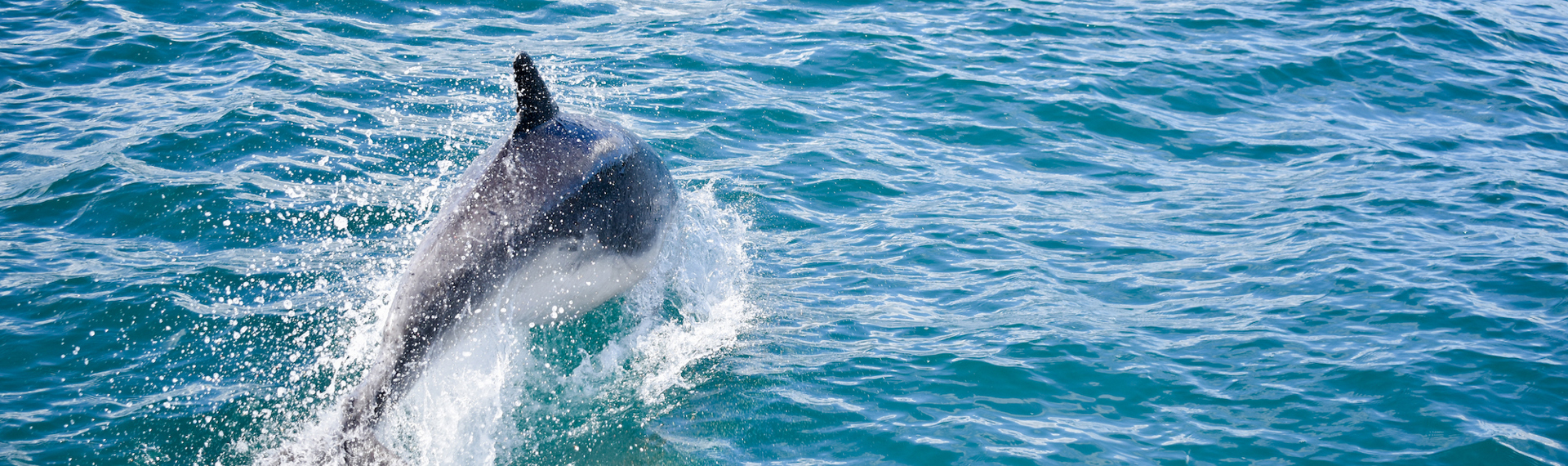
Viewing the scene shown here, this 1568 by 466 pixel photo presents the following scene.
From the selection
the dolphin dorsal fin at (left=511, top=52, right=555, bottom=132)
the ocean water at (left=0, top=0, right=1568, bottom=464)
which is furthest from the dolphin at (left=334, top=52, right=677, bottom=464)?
the ocean water at (left=0, top=0, right=1568, bottom=464)

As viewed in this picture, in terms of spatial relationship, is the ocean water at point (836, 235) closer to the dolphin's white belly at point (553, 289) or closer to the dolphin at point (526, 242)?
the dolphin's white belly at point (553, 289)

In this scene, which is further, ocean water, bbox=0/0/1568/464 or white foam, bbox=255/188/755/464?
ocean water, bbox=0/0/1568/464

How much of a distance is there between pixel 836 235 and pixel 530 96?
4.40 metres

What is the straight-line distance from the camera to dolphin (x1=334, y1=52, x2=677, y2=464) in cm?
727

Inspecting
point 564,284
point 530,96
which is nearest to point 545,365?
point 564,284

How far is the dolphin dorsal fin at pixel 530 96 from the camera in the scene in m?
8.12

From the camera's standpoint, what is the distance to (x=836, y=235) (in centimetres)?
1185

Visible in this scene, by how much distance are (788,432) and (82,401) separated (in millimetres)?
5139

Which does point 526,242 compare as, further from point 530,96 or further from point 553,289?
point 530,96

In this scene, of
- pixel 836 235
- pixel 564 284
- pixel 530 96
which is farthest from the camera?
pixel 836 235

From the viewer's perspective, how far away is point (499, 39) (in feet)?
55.9

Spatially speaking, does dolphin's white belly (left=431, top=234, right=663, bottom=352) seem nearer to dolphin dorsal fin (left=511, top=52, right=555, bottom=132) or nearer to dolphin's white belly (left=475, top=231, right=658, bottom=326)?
dolphin's white belly (left=475, top=231, right=658, bottom=326)

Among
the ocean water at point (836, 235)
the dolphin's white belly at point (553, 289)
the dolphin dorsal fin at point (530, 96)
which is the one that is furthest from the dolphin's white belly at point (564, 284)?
the dolphin dorsal fin at point (530, 96)

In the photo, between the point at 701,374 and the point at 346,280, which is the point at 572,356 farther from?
the point at 346,280
